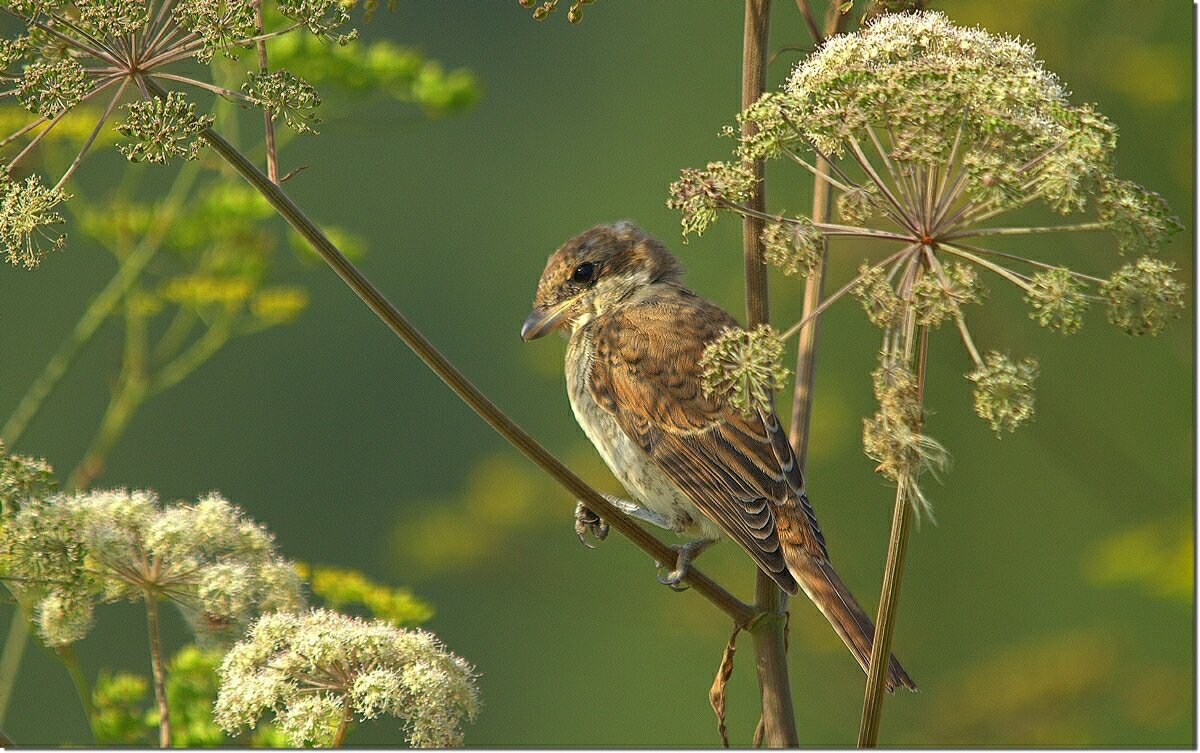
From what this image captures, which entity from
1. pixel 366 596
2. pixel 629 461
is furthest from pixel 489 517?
pixel 366 596

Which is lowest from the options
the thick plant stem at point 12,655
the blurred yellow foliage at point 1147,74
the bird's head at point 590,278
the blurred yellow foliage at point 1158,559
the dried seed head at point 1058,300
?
the thick plant stem at point 12,655

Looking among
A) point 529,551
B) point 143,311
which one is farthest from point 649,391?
point 529,551

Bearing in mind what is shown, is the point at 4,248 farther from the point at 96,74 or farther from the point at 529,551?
the point at 529,551

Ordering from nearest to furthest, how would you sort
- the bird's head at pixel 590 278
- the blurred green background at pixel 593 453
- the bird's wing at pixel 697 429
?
the bird's wing at pixel 697 429 → the bird's head at pixel 590 278 → the blurred green background at pixel 593 453

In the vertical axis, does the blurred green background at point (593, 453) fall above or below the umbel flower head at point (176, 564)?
above

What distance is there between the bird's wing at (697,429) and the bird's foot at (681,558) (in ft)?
0.38

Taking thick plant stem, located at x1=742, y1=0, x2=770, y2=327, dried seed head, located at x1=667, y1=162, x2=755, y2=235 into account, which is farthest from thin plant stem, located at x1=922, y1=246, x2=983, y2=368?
thick plant stem, located at x1=742, y1=0, x2=770, y2=327

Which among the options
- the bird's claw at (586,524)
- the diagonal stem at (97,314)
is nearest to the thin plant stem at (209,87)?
the diagonal stem at (97,314)

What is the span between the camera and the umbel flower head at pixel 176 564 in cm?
235

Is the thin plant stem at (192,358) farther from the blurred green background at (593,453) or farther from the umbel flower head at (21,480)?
the umbel flower head at (21,480)

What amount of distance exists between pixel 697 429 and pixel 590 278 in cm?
85

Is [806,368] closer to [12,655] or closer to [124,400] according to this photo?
[12,655]

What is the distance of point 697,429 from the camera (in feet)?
12.5

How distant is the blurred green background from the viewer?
16.3 feet
